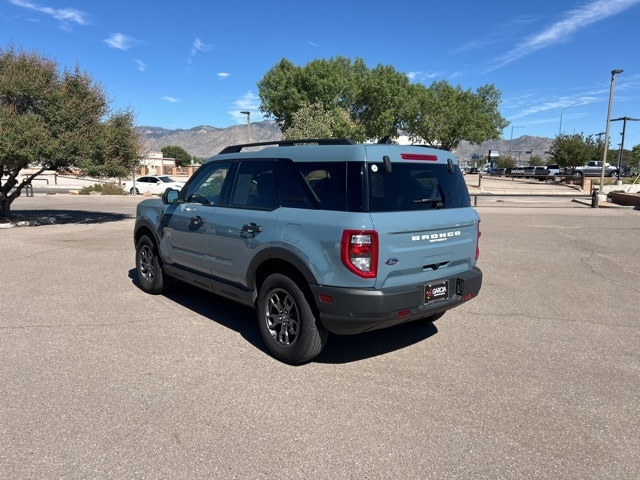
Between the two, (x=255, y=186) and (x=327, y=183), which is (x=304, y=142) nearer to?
(x=255, y=186)

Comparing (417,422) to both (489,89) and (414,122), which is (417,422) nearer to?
(414,122)

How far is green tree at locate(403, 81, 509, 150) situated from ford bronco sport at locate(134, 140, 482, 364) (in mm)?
47356

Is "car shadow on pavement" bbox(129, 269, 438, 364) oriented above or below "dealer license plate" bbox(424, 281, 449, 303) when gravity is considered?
below

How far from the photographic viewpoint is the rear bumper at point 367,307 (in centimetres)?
360

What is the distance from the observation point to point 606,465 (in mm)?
2787

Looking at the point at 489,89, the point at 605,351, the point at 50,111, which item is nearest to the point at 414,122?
the point at 489,89

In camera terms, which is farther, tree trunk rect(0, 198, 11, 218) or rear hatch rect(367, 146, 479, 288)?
tree trunk rect(0, 198, 11, 218)

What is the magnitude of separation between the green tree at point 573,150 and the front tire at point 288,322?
6506 centimetres

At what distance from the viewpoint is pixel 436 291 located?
13.1 ft

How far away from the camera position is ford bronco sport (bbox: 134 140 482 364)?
3.63 m

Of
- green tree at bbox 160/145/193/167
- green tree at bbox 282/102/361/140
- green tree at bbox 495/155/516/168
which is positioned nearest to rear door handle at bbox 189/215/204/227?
green tree at bbox 282/102/361/140

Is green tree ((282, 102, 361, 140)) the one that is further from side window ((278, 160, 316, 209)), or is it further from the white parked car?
side window ((278, 160, 316, 209))

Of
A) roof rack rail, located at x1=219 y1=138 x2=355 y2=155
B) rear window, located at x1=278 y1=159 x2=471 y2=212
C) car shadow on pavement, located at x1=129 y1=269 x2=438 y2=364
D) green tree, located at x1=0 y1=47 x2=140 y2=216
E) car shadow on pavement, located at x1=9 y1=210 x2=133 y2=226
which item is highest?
green tree, located at x1=0 y1=47 x2=140 y2=216

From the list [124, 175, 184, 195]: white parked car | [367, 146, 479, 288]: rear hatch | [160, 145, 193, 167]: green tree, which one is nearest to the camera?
[367, 146, 479, 288]: rear hatch
